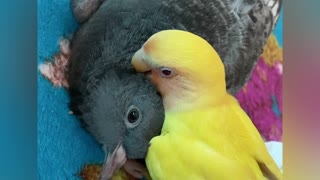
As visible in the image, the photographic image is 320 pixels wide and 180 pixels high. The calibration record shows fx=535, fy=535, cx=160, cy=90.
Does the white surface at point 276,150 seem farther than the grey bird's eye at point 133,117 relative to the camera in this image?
Yes

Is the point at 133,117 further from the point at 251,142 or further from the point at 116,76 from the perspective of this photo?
the point at 251,142

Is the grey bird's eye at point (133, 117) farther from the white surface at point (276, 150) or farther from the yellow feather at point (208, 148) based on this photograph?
the white surface at point (276, 150)

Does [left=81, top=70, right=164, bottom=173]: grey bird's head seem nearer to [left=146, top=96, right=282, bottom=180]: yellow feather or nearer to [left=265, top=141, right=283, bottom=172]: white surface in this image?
[left=146, top=96, right=282, bottom=180]: yellow feather

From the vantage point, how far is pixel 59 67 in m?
0.57

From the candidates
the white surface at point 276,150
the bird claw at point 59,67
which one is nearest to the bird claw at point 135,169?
the bird claw at point 59,67

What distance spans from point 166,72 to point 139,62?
31 mm

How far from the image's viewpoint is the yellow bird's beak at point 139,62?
575 mm

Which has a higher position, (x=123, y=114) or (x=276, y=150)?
(x=123, y=114)

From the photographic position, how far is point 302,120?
854 millimetres

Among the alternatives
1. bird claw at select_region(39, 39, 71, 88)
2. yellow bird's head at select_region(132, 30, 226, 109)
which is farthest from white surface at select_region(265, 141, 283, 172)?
bird claw at select_region(39, 39, 71, 88)

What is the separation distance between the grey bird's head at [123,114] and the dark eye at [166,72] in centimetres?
2

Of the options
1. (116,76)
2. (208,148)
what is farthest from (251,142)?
(116,76)

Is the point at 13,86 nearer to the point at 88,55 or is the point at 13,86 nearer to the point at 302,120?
the point at 88,55

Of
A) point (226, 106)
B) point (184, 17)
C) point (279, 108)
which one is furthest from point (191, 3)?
point (279, 108)
